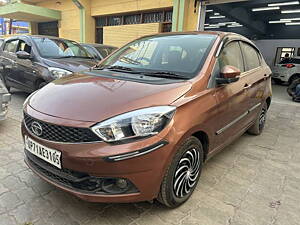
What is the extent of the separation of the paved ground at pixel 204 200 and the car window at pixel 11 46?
3202mm

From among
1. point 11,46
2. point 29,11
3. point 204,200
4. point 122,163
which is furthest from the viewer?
point 29,11

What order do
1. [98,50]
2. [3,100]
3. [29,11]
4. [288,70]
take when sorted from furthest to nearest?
[29,11], [288,70], [98,50], [3,100]

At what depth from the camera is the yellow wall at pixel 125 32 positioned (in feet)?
35.2

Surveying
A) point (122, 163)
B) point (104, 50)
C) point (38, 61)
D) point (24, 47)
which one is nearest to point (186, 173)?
point (122, 163)

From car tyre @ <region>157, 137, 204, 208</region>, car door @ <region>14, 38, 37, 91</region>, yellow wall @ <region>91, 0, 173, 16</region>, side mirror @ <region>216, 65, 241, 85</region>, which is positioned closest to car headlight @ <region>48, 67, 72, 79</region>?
car door @ <region>14, 38, 37, 91</region>

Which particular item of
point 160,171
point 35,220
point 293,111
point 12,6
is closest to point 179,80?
point 160,171

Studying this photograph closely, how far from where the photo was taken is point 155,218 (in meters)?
1.99

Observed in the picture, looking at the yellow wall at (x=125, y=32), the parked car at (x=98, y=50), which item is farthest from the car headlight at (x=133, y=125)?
the yellow wall at (x=125, y=32)

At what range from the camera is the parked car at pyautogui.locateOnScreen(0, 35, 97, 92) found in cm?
454

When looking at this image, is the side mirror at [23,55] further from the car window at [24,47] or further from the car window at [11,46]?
the car window at [11,46]

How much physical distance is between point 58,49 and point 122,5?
769 centimetres

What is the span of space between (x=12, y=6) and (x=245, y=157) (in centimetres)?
1658

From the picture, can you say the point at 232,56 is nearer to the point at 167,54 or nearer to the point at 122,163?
the point at 167,54

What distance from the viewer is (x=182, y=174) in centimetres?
208
